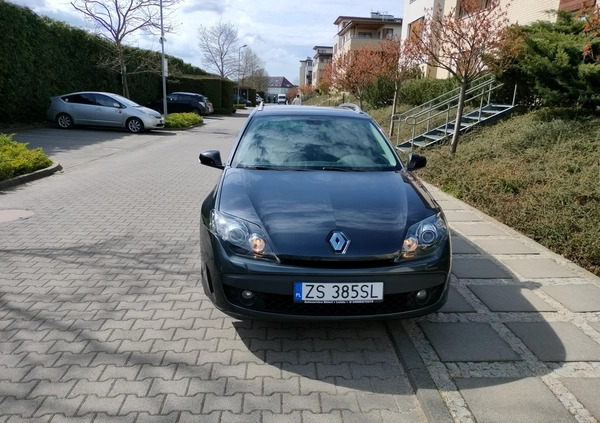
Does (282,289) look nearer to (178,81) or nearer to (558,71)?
(558,71)

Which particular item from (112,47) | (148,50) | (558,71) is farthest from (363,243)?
(148,50)

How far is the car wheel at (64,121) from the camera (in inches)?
683

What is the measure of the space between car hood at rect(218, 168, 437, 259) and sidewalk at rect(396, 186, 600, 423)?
839 millimetres

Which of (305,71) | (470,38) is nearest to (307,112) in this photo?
(470,38)

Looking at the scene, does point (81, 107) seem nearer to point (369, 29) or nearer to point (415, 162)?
point (415, 162)

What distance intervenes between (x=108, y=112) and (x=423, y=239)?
56.5 ft

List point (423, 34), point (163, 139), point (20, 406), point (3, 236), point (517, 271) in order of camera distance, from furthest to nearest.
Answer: point (163, 139), point (423, 34), point (3, 236), point (517, 271), point (20, 406)

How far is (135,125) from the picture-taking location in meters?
17.9

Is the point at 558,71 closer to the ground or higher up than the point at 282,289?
higher up

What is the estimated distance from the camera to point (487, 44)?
9852mm

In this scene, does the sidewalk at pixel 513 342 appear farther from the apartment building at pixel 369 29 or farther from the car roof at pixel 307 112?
→ the apartment building at pixel 369 29

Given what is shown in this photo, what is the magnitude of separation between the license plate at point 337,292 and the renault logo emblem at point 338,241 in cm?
21

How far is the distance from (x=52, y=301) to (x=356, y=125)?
10.1 feet

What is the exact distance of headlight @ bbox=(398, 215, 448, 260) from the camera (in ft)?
9.49
